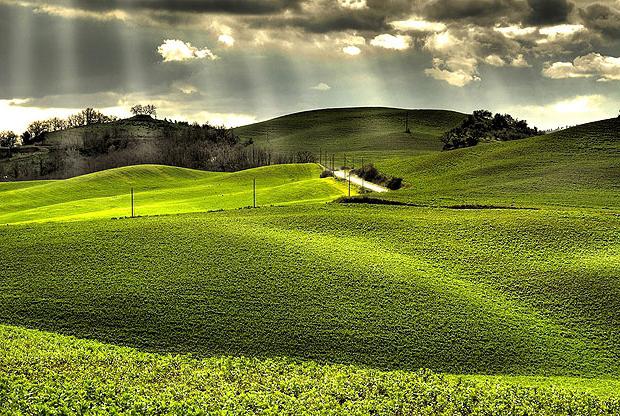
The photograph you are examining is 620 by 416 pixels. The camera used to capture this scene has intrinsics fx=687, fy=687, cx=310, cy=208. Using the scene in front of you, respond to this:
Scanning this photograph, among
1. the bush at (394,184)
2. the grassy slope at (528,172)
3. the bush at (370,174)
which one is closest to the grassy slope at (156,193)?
the bush at (394,184)

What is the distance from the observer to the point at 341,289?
132 feet

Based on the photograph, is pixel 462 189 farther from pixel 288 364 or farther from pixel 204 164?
pixel 204 164

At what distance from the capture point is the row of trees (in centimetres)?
15150

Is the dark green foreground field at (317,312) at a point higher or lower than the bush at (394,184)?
lower

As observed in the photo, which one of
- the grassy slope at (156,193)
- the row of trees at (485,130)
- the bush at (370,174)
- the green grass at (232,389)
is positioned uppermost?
the row of trees at (485,130)

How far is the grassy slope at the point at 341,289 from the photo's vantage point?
1330 inches

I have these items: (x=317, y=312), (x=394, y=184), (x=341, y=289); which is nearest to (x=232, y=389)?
(x=317, y=312)

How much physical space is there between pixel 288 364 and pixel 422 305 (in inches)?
398

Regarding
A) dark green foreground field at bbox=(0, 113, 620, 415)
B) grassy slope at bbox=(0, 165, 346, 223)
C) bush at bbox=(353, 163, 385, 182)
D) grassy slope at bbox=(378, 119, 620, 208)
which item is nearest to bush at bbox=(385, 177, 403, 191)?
grassy slope at bbox=(378, 119, 620, 208)

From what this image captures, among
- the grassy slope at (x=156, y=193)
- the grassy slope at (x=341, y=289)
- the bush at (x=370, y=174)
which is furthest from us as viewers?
the bush at (x=370, y=174)

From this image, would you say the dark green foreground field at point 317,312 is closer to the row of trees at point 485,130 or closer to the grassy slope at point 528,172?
the grassy slope at point 528,172

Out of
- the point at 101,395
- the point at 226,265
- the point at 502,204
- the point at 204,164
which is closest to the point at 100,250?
the point at 226,265

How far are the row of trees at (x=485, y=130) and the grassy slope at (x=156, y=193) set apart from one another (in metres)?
40.2

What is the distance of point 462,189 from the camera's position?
3233 inches
